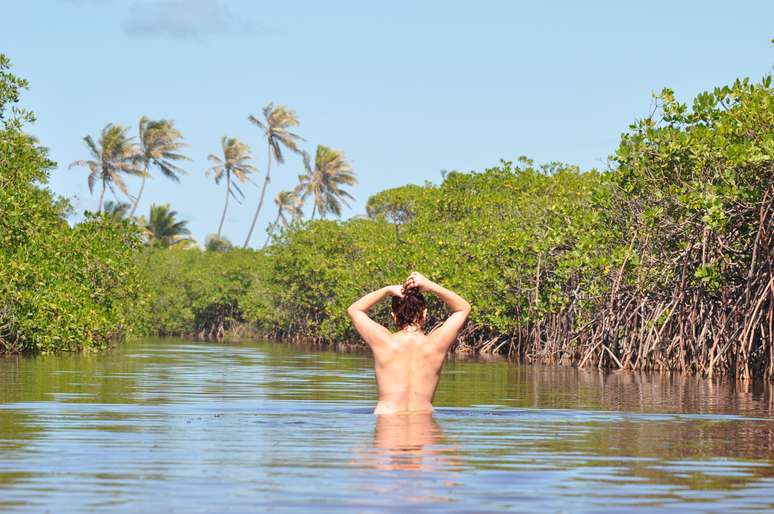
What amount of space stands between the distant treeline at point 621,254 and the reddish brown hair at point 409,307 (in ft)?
33.5

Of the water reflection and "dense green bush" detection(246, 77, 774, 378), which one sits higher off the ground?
"dense green bush" detection(246, 77, 774, 378)

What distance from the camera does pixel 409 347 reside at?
1028 cm

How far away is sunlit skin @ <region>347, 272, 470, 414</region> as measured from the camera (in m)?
10.2

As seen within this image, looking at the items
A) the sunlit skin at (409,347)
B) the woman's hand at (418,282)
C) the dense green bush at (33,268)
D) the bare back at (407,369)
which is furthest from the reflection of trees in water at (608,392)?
the dense green bush at (33,268)

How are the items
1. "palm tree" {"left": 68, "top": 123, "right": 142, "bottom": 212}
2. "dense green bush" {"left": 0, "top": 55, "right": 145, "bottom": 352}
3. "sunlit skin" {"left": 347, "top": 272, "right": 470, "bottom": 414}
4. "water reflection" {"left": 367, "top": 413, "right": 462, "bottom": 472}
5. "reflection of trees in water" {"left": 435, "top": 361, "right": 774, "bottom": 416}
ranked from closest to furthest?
1. "water reflection" {"left": 367, "top": 413, "right": 462, "bottom": 472}
2. "sunlit skin" {"left": 347, "top": 272, "right": 470, "bottom": 414}
3. "reflection of trees in water" {"left": 435, "top": 361, "right": 774, "bottom": 416}
4. "dense green bush" {"left": 0, "top": 55, "right": 145, "bottom": 352}
5. "palm tree" {"left": 68, "top": 123, "right": 142, "bottom": 212}

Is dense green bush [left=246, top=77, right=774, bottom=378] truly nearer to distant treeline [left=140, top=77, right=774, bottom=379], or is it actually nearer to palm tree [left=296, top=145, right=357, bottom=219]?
distant treeline [left=140, top=77, right=774, bottom=379]

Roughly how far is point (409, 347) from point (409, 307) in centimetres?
38

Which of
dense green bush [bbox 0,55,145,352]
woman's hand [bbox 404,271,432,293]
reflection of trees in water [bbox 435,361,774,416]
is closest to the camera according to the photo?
woman's hand [bbox 404,271,432,293]

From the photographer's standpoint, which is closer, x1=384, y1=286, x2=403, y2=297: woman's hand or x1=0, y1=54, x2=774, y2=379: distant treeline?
x1=384, y1=286, x2=403, y2=297: woman's hand

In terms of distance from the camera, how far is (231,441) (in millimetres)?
9305

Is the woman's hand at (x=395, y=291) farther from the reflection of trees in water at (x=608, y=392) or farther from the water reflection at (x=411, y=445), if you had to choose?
the reflection of trees in water at (x=608, y=392)

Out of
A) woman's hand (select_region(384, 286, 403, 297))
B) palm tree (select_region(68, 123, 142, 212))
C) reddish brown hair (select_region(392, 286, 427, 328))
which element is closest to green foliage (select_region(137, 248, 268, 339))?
palm tree (select_region(68, 123, 142, 212))

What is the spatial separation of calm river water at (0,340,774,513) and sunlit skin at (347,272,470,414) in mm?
279

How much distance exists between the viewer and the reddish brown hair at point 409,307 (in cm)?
993
